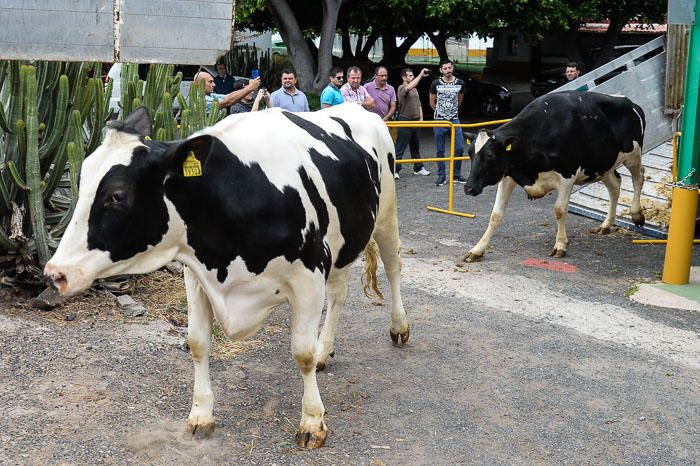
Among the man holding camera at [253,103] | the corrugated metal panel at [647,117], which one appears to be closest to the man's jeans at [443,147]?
the corrugated metal panel at [647,117]

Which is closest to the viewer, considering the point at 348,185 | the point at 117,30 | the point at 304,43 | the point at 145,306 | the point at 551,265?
the point at 348,185

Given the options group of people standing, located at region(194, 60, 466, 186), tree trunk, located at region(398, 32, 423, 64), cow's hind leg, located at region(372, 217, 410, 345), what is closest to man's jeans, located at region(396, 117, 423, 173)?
group of people standing, located at region(194, 60, 466, 186)

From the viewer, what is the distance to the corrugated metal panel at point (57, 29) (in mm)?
5375

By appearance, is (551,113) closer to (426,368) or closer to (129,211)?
(426,368)

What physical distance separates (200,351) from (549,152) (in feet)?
19.9

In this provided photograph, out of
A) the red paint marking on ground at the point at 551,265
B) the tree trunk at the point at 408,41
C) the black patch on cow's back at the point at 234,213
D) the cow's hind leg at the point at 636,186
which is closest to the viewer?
the black patch on cow's back at the point at 234,213

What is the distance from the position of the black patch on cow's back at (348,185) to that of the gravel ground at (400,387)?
3.48 ft

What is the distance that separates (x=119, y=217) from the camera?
422cm

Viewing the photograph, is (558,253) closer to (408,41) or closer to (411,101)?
(411,101)

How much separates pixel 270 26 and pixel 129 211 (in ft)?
73.0

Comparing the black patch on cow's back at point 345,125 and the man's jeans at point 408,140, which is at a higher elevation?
the black patch on cow's back at point 345,125

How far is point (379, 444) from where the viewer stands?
5.06 metres

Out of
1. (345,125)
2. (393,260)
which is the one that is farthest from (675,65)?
(345,125)

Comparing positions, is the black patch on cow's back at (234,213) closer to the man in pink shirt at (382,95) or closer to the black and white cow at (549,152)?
the black and white cow at (549,152)
